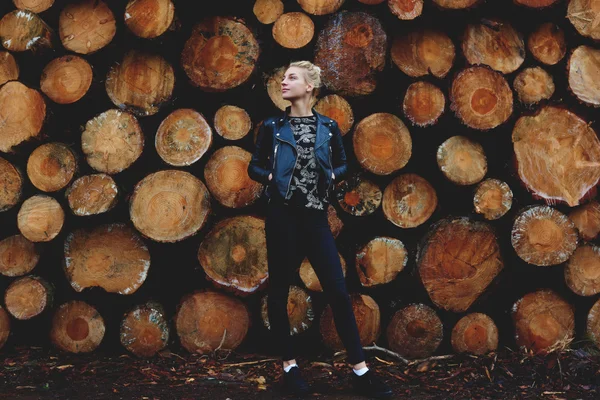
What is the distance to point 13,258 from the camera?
370 centimetres

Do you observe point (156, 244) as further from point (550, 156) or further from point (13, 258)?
point (550, 156)

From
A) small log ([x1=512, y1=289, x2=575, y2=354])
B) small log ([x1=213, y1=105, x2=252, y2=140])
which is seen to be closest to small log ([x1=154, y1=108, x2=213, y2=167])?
small log ([x1=213, y1=105, x2=252, y2=140])

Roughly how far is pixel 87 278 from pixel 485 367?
2.60 meters

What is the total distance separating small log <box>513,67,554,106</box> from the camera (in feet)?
12.1

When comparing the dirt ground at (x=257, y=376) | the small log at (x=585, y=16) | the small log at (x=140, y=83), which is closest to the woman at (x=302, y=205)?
the dirt ground at (x=257, y=376)

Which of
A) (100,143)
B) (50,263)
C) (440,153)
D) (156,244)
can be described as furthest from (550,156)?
(50,263)

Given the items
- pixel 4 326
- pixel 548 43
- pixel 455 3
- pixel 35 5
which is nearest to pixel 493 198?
pixel 548 43

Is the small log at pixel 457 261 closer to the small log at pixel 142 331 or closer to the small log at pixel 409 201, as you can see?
the small log at pixel 409 201

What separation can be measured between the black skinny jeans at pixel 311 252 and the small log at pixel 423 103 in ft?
3.22

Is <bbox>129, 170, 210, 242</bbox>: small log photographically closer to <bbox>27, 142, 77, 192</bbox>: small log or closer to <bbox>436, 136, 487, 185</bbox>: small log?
<bbox>27, 142, 77, 192</bbox>: small log

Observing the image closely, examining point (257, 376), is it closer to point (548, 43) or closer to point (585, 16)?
point (548, 43)

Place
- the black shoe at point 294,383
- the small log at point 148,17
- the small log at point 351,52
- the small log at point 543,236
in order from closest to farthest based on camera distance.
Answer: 1. the black shoe at point 294,383
2. the small log at point 148,17
3. the small log at point 543,236
4. the small log at point 351,52

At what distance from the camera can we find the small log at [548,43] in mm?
3689

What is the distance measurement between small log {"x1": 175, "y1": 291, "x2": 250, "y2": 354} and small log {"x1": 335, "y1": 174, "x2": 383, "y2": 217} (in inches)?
37.9
